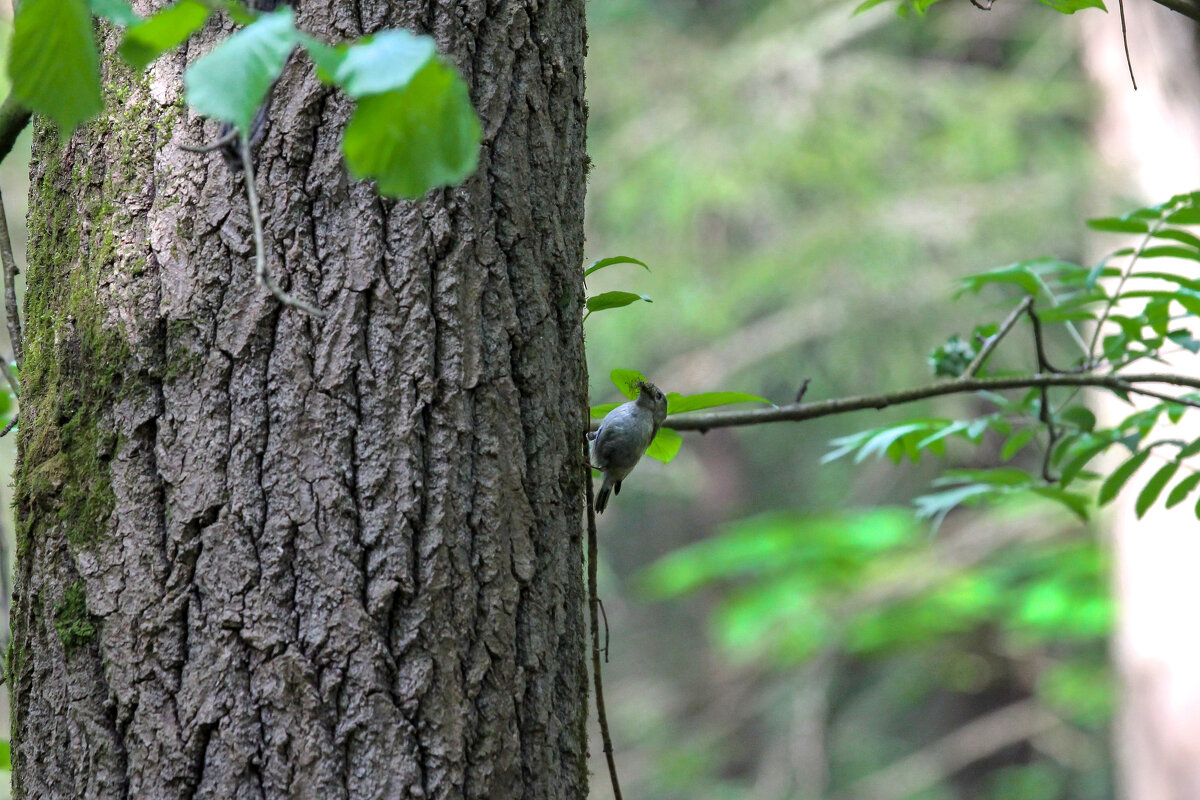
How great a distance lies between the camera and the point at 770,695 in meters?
9.20

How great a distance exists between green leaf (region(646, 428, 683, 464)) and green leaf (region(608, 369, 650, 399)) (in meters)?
0.08

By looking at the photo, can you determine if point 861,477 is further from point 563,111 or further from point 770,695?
point 563,111

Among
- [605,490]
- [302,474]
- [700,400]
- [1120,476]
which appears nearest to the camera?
[302,474]

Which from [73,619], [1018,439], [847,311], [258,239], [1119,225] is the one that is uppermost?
[847,311]

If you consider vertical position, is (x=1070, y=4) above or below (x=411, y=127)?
above

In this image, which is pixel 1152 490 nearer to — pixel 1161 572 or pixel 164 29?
pixel 164 29

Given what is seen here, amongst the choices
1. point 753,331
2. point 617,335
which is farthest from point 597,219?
point 753,331

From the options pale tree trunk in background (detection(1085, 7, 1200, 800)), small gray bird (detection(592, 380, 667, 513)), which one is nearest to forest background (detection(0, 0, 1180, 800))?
pale tree trunk in background (detection(1085, 7, 1200, 800))

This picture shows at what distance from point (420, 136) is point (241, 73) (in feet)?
0.35

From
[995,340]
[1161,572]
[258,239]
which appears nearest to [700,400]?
[995,340]

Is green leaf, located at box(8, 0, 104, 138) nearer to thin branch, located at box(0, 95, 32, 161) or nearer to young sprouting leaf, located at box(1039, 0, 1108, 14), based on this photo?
thin branch, located at box(0, 95, 32, 161)

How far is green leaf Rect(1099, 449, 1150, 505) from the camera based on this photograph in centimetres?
174

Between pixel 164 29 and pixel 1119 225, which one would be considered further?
pixel 1119 225

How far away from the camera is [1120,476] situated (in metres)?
1.82
